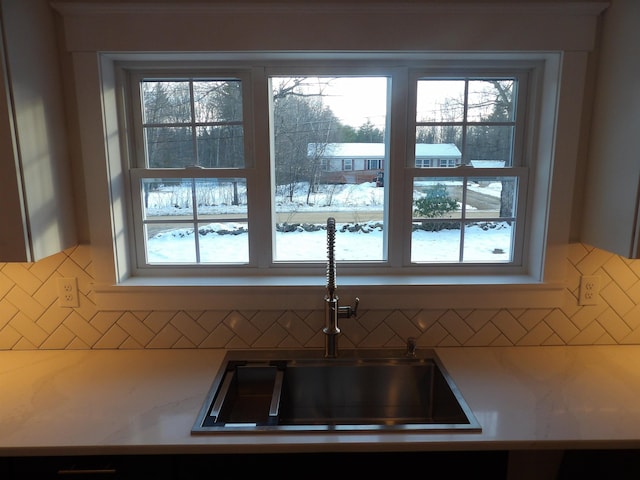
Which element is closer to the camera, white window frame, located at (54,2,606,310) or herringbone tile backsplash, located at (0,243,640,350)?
white window frame, located at (54,2,606,310)

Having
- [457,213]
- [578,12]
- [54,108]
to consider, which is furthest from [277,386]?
[578,12]

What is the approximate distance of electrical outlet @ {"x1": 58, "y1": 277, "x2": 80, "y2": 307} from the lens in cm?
161

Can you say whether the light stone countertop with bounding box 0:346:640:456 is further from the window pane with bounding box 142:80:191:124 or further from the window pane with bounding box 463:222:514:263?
the window pane with bounding box 142:80:191:124

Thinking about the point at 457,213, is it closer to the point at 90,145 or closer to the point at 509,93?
the point at 509,93

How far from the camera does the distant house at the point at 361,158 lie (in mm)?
1705

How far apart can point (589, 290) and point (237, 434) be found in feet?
4.72

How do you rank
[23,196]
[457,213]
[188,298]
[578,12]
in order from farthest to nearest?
[457,213] → [188,298] → [578,12] → [23,196]

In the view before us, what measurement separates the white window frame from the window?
0.07 metres

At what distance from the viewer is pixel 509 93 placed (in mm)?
1680

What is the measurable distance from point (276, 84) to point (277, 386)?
3.86 feet

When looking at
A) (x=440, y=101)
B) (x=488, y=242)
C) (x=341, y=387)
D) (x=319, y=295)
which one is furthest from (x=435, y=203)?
(x=341, y=387)

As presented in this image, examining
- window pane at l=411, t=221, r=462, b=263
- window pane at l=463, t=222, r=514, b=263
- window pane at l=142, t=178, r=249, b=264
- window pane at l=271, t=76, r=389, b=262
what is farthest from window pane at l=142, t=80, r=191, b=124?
window pane at l=463, t=222, r=514, b=263

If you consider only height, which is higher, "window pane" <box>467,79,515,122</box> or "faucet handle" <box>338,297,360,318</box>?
"window pane" <box>467,79,515,122</box>

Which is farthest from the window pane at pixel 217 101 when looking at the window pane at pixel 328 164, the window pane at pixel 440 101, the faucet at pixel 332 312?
the window pane at pixel 440 101
